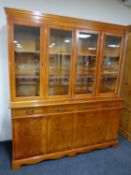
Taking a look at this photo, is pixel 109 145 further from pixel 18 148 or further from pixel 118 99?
pixel 18 148

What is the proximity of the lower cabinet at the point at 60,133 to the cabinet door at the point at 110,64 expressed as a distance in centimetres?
41

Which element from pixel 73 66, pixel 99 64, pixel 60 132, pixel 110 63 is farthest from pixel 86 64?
pixel 60 132

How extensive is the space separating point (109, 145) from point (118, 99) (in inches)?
33.4

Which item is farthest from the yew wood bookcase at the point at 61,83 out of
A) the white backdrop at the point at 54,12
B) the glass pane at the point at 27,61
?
the white backdrop at the point at 54,12

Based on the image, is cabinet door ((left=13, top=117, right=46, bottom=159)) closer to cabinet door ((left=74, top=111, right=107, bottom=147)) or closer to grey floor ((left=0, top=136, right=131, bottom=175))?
grey floor ((left=0, top=136, right=131, bottom=175))

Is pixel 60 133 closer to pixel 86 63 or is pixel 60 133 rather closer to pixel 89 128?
pixel 89 128

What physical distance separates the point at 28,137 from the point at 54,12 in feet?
6.60

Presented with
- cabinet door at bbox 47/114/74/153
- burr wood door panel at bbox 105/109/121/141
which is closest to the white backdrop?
cabinet door at bbox 47/114/74/153

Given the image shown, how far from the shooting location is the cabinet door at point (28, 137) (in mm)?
2010

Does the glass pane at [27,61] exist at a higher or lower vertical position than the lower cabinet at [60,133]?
higher

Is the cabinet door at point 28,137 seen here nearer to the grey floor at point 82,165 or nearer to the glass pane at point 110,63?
the grey floor at point 82,165

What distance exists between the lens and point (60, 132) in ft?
7.30

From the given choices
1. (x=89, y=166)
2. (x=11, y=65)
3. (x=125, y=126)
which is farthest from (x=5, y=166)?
(x=125, y=126)

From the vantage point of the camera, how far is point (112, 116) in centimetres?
253
